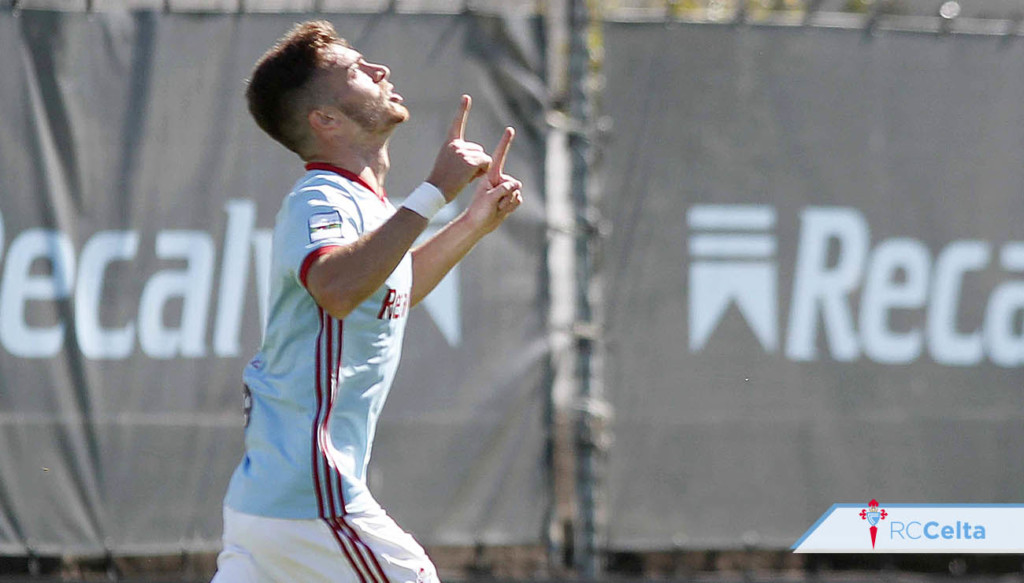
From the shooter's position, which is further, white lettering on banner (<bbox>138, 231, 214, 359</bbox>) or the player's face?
white lettering on banner (<bbox>138, 231, 214, 359</bbox>)

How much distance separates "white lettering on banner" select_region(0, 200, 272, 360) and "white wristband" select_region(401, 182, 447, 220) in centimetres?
256

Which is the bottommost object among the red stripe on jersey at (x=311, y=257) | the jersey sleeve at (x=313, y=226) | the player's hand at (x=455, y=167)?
the red stripe on jersey at (x=311, y=257)

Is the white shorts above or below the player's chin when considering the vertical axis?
below

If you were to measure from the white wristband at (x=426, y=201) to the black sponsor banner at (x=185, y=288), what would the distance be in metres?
2.45

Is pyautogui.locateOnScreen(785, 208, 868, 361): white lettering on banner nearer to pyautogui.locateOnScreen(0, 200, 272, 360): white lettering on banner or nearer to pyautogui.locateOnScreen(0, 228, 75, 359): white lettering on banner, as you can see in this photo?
pyautogui.locateOnScreen(0, 200, 272, 360): white lettering on banner

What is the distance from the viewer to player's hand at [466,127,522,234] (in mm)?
3445

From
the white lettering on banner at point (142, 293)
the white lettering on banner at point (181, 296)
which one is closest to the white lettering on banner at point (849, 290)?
the white lettering on banner at point (142, 293)

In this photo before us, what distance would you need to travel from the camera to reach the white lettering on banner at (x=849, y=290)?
18.6 feet

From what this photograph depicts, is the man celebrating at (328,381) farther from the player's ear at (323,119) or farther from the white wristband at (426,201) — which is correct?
the player's ear at (323,119)

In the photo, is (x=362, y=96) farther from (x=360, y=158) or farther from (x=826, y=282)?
(x=826, y=282)

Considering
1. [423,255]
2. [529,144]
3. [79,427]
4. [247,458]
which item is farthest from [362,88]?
[79,427]
